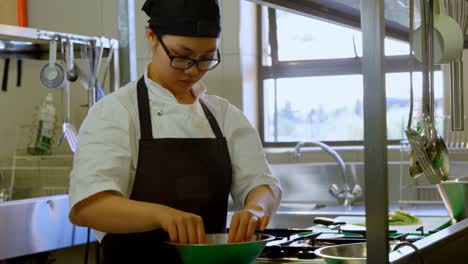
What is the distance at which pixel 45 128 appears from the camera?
12.2 ft

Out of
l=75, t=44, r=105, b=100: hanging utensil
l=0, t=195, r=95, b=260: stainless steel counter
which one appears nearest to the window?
l=75, t=44, r=105, b=100: hanging utensil

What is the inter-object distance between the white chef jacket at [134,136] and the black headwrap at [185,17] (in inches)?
5.0

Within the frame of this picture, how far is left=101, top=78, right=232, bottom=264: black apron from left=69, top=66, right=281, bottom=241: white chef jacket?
0.05ft

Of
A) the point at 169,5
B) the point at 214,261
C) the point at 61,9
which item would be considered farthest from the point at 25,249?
the point at 61,9

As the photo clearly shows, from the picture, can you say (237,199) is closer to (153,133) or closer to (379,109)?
(153,133)

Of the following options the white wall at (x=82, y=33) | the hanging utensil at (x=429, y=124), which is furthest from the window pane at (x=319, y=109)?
the hanging utensil at (x=429, y=124)

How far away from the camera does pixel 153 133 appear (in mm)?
1504

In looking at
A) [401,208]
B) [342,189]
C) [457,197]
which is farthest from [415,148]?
[342,189]

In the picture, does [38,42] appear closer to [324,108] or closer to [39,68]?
[39,68]

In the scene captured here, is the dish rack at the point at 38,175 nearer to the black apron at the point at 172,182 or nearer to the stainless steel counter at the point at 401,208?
the stainless steel counter at the point at 401,208

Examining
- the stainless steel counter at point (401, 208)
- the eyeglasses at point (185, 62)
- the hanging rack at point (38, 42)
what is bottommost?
the stainless steel counter at point (401, 208)

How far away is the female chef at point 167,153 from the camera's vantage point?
1.34m

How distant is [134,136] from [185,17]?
0.80ft

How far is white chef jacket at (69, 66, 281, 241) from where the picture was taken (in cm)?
136
